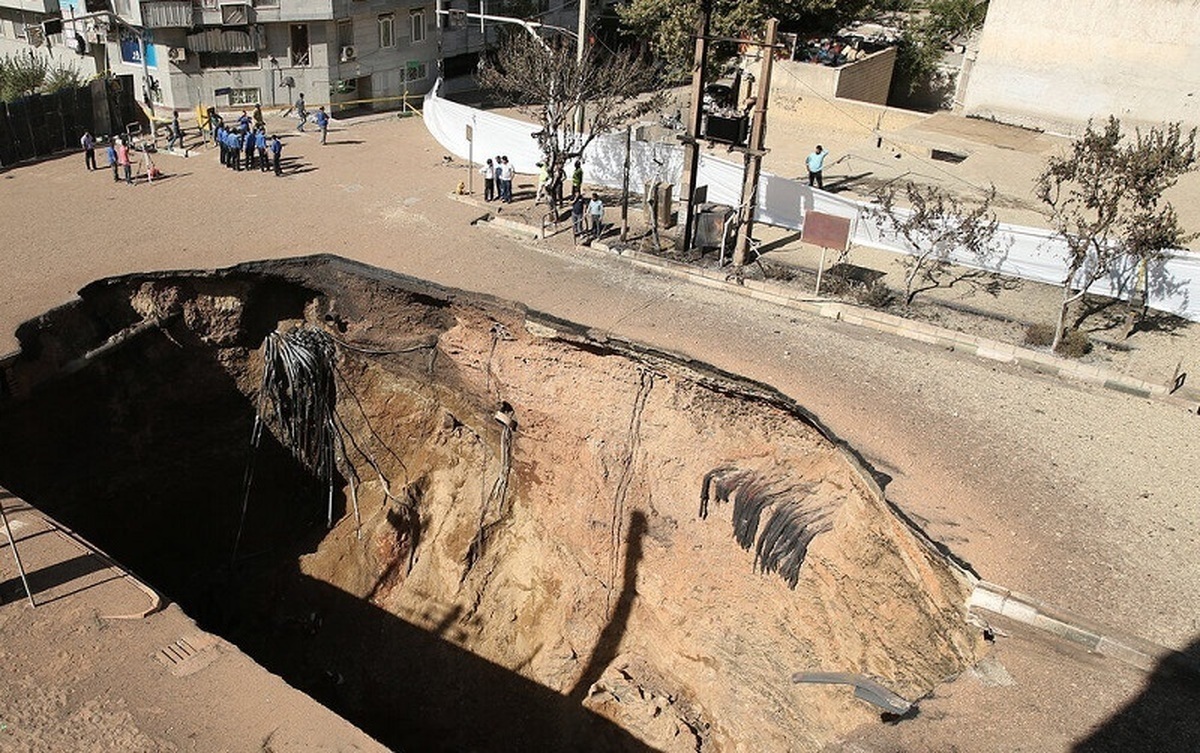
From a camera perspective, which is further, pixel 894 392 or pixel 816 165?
pixel 816 165

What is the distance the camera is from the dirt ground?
940cm

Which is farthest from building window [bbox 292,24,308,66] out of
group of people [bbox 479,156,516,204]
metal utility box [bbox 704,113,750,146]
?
metal utility box [bbox 704,113,750,146]

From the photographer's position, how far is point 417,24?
37.4m

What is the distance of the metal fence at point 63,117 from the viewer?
24.5 meters

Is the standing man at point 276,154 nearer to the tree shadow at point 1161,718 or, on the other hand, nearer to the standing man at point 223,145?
the standing man at point 223,145

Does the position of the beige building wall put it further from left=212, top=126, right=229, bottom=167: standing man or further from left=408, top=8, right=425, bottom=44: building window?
left=212, top=126, right=229, bottom=167: standing man

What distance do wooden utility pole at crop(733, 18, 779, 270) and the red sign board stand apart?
4.73 feet

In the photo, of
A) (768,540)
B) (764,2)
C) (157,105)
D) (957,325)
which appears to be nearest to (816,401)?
(768,540)

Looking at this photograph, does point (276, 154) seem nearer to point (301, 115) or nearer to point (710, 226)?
point (301, 115)

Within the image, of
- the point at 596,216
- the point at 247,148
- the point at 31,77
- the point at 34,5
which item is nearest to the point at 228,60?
the point at 31,77

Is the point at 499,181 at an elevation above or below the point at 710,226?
above

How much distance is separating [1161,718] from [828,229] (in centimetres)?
1090

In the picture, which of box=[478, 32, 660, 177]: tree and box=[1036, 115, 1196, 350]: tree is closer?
box=[1036, 115, 1196, 350]: tree

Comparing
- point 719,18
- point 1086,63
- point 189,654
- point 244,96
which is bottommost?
point 189,654
